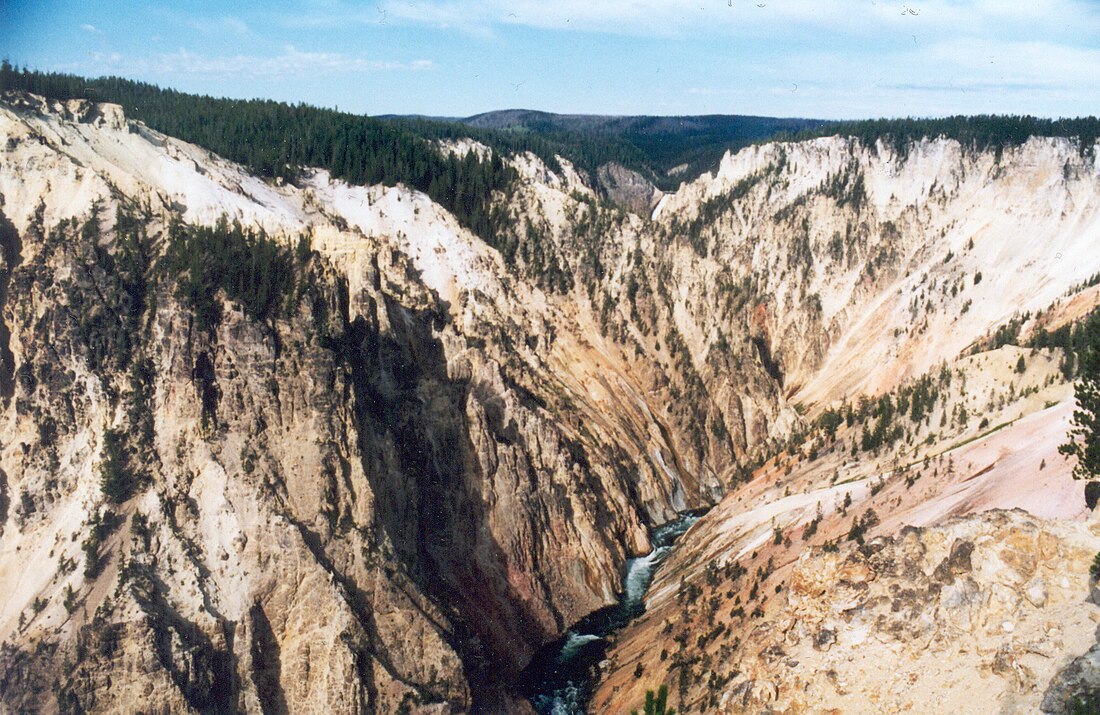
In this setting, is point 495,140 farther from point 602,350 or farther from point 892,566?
point 892,566

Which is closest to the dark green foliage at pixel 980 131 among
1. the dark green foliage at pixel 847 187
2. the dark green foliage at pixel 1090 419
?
the dark green foliage at pixel 847 187

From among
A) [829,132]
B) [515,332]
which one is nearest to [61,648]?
[515,332]

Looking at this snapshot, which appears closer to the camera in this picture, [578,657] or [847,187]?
[578,657]

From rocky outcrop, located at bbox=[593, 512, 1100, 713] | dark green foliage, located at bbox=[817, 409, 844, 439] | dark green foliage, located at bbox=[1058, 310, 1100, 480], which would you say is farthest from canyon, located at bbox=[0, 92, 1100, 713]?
dark green foliage, located at bbox=[1058, 310, 1100, 480]

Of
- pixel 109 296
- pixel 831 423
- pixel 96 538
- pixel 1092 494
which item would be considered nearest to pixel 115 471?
pixel 96 538

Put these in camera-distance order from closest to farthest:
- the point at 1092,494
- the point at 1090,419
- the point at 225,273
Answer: the point at 1092,494 < the point at 1090,419 < the point at 225,273

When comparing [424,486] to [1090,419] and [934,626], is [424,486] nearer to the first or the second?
[934,626]

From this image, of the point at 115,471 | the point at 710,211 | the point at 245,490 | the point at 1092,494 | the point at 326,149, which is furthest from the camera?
the point at 710,211

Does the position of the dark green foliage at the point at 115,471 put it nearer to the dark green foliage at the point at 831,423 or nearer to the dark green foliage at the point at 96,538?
the dark green foliage at the point at 96,538

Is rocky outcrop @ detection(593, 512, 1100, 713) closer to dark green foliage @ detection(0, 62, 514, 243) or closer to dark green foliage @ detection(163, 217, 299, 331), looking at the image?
dark green foliage @ detection(163, 217, 299, 331)
